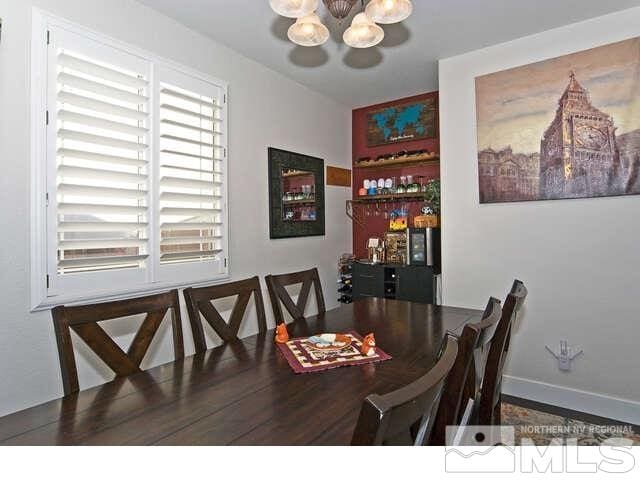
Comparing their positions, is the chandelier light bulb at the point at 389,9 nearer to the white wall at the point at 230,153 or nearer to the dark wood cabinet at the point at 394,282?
the white wall at the point at 230,153

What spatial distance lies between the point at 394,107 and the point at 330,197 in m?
1.19

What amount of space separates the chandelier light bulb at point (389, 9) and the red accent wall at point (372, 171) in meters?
2.33

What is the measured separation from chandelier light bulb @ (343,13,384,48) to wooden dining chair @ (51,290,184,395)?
1.45 metres

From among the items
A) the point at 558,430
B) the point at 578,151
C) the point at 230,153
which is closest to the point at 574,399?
the point at 558,430

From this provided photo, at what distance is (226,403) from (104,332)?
0.66 meters

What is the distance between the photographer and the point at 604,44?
7.79 ft

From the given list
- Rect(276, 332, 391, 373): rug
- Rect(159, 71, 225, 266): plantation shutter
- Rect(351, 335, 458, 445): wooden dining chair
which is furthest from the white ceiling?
Rect(351, 335, 458, 445): wooden dining chair

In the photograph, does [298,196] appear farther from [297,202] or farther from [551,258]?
[551,258]

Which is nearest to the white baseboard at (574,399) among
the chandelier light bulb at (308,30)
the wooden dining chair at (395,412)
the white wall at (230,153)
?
the white wall at (230,153)

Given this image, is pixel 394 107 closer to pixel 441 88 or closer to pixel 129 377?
pixel 441 88

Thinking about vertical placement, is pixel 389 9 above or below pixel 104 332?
above

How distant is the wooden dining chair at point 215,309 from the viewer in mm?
1691

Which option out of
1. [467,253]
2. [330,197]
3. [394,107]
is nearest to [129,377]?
[467,253]

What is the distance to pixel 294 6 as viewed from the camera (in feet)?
4.77
